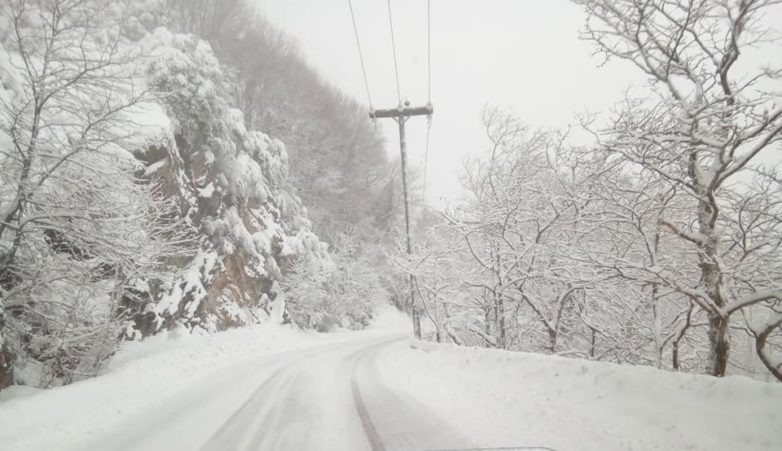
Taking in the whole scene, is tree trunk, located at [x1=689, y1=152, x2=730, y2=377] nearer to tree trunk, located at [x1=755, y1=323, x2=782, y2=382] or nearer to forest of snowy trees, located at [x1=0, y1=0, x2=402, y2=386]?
tree trunk, located at [x1=755, y1=323, x2=782, y2=382]

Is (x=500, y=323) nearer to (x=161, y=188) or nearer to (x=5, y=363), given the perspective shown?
(x=5, y=363)

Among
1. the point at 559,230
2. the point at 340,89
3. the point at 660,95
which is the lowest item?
the point at 559,230

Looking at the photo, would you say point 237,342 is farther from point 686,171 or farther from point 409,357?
point 686,171

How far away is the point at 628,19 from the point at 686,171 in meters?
2.40

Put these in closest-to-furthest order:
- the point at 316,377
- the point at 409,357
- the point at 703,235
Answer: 1. the point at 703,235
2. the point at 316,377
3. the point at 409,357

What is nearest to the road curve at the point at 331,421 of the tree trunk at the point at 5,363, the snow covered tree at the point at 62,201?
the snow covered tree at the point at 62,201

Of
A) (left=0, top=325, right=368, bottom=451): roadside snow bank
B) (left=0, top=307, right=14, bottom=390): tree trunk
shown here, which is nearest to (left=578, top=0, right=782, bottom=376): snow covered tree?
(left=0, top=325, right=368, bottom=451): roadside snow bank

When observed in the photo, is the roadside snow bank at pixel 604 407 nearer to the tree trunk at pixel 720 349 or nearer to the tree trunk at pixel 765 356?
the tree trunk at pixel 765 356

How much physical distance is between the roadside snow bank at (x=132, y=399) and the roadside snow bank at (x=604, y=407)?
389 cm

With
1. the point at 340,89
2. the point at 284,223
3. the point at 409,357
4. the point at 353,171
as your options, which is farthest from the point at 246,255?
the point at 340,89

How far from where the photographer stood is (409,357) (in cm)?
1138

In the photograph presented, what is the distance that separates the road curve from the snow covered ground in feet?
0.16

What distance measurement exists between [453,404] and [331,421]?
189cm

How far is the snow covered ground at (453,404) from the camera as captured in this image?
3.42m
